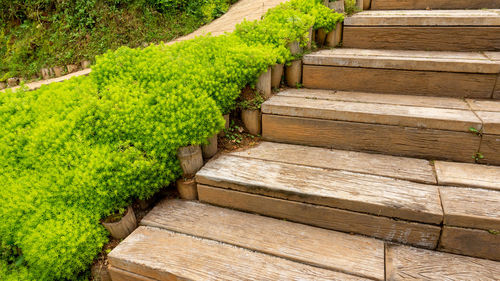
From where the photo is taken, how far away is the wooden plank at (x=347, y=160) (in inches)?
81.0

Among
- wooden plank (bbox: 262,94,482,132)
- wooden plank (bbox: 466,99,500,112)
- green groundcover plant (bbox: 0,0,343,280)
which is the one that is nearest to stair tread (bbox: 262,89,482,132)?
wooden plank (bbox: 262,94,482,132)

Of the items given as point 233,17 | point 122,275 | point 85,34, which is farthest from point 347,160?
point 85,34

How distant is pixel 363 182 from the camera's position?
78.2 inches

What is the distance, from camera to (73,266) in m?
1.88

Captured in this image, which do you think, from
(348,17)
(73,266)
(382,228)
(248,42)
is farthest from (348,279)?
(348,17)

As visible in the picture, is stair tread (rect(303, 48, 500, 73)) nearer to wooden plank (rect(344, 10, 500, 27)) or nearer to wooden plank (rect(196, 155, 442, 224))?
wooden plank (rect(344, 10, 500, 27))

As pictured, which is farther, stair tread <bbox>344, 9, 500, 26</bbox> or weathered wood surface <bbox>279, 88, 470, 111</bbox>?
stair tread <bbox>344, 9, 500, 26</bbox>

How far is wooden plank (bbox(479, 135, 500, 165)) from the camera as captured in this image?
2.04 m

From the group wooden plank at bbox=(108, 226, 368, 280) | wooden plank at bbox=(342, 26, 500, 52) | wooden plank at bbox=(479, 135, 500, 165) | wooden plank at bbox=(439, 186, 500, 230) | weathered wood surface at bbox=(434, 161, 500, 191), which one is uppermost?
wooden plank at bbox=(342, 26, 500, 52)

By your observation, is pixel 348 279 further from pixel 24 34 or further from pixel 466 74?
pixel 24 34

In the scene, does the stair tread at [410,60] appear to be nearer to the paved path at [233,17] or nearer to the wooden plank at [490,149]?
the wooden plank at [490,149]

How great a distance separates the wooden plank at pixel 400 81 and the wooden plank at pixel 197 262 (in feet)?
5.50

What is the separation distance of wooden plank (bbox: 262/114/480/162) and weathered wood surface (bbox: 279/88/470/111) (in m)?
0.32

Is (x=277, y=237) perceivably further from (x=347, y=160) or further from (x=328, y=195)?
(x=347, y=160)
